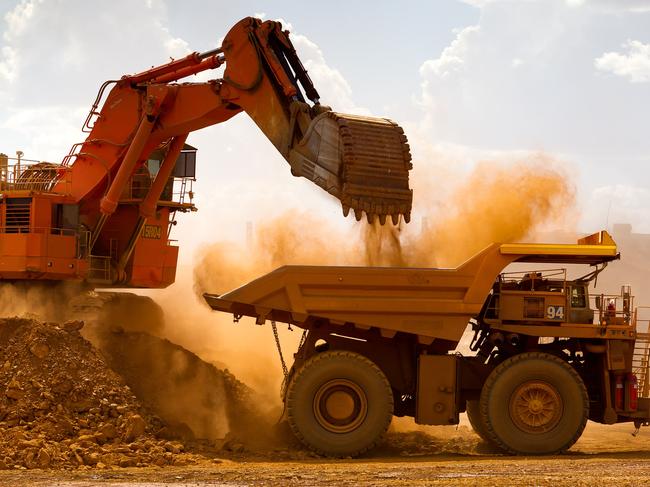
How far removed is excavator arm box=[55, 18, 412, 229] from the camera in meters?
14.9

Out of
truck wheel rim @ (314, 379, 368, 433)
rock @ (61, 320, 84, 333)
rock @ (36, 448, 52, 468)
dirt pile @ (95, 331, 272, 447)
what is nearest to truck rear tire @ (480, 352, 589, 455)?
truck wheel rim @ (314, 379, 368, 433)

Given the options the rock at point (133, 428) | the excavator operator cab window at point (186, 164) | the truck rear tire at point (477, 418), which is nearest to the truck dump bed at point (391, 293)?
the truck rear tire at point (477, 418)

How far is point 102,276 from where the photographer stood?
20.2 meters

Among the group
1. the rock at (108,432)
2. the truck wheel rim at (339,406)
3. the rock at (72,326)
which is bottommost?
the rock at (108,432)

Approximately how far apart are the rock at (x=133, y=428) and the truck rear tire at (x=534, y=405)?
15.6 ft

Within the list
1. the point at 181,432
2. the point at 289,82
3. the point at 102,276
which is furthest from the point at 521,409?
the point at 102,276

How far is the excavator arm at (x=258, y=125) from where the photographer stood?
14.9 meters

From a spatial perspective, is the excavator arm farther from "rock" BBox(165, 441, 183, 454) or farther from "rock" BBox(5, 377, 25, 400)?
"rock" BBox(5, 377, 25, 400)

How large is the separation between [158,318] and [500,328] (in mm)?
9501

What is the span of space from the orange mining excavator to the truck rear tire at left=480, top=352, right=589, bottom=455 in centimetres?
278

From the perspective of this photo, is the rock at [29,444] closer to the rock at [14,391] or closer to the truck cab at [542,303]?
the rock at [14,391]

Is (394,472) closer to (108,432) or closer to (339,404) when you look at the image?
(339,404)

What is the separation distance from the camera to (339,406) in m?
14.4

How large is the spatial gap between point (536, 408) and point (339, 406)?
2773mm
